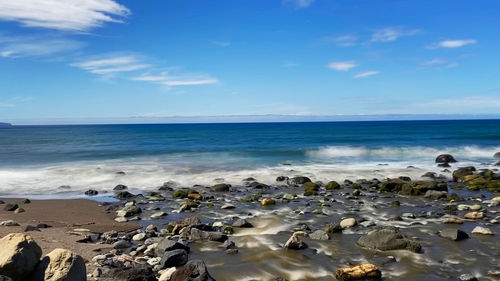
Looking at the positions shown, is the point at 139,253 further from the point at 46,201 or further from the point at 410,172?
the point at 410,172

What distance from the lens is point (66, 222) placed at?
46.8 feet

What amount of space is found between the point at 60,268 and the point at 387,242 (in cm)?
756

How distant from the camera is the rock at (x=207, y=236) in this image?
450 inches

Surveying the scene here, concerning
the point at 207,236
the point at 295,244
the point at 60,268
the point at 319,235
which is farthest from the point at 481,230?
the point at 60,268

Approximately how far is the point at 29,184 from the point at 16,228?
13.4 metres

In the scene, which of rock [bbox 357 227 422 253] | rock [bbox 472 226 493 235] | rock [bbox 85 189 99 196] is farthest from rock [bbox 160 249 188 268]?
rock [bbox 85 189 99 196]

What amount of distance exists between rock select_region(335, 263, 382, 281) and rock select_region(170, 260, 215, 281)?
2600 mm

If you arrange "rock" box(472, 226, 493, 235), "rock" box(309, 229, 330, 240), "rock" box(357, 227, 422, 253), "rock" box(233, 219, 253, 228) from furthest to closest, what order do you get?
"rock" box(233, 219, 253, 228), "rock" box(472, 226, 493, 235), "rock" box(309, 229, 330, 240), "rock" box(357, 227, 422, 253)

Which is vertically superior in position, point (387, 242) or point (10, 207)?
point (387, 242)

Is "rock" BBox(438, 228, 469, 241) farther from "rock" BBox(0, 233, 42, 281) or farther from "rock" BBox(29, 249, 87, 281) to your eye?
"rock" BBox(0, 233, 42, 281)

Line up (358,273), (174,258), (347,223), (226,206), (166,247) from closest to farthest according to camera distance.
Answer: (358,273) → (174,258) → (166,247) → (347,223) → (226,206)

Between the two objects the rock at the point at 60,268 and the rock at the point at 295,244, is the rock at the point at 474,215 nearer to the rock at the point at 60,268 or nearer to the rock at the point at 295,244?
the rock at the point at 295,244

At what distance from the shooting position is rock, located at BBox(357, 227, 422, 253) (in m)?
10.4

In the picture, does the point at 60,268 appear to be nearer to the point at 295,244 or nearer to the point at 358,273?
the point at 358,273
